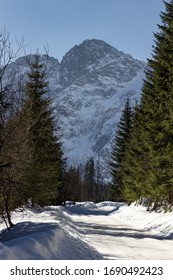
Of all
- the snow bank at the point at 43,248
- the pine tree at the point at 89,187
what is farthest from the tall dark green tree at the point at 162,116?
the pine tree at the point at 89,187

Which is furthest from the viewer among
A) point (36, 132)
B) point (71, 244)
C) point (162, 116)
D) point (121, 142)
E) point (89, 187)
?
point (89, 187)

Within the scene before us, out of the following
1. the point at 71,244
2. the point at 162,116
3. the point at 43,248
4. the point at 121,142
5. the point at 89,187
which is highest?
the point at 121,142

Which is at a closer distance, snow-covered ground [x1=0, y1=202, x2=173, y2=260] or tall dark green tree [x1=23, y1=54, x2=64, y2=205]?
snow-covered ground [x1=0, y1=202, x2=173, y2=260]

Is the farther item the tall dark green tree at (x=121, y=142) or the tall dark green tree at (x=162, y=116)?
the tall dark green tree at (x=121, y=142)

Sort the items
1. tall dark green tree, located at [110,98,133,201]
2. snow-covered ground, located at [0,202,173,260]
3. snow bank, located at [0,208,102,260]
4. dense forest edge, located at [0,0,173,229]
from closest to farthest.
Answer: snow bank, located at [0,208,102,260], snow-covered ground, located at [0,202,173,260], dense forest edge, located at [0,0,173,229], tall dark green tree, located at [110,98,133,201]

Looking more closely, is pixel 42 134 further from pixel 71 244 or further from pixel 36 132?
pixel 71 244

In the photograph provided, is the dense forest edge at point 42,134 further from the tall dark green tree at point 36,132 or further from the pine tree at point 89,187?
the pine tree at point 89,187

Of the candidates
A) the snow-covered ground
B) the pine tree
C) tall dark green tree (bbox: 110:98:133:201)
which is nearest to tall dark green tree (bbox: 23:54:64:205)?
the snow-covered ground

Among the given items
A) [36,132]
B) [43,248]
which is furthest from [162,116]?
[43,248]

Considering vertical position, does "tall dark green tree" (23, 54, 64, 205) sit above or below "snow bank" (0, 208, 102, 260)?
above

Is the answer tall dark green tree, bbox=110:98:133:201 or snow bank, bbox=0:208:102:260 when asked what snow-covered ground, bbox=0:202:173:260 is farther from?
tall dark green tree, bbox=110:98:133:201

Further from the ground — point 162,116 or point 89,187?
point 162,116

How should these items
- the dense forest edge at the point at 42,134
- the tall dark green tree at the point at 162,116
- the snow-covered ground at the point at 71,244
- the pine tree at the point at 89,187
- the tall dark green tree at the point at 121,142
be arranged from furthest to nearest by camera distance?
the pine tree at the point at 89,187 < the tall dark green tree at the point at 121,142 < the tall dark green tree at the point at 162,116 < the dense forest edge at the point at 42,134 < the snow-covered ground at the point at 71,244
